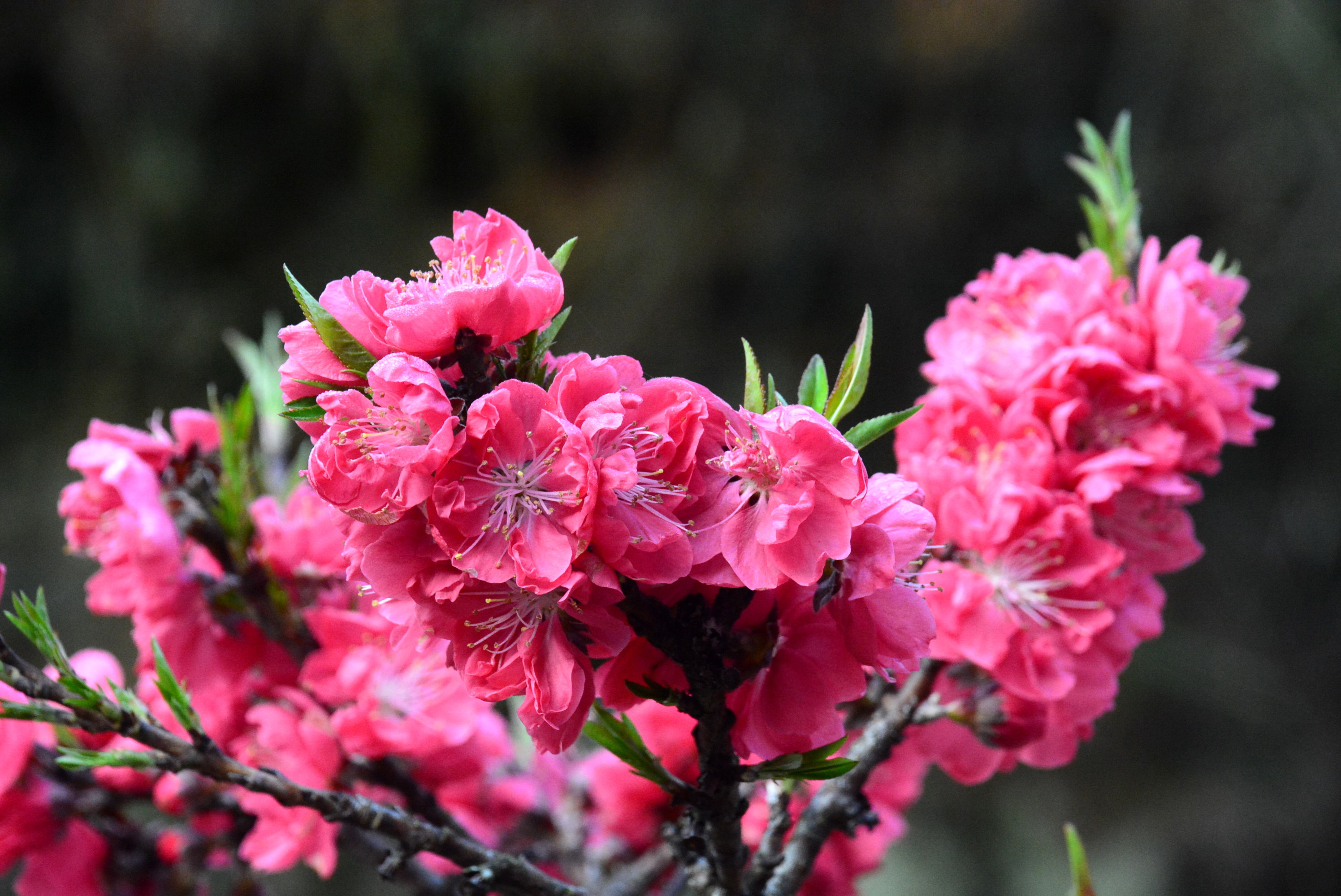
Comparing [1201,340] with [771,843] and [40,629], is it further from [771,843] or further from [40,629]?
[40,629]

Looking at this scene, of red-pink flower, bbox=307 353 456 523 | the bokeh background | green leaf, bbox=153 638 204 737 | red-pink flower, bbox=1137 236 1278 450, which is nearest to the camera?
→ red-pink flower, bbox=307 353 456 523

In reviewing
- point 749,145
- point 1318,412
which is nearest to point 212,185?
point 749,145

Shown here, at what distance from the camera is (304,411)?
0.30 meters

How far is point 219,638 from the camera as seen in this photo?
522 millimetres

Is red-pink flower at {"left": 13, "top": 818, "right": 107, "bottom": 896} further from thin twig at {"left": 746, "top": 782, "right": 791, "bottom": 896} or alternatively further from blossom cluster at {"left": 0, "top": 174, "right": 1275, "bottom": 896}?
thin twig at {"left": 746, "top": 782, "right": 791, "bottom": 896}

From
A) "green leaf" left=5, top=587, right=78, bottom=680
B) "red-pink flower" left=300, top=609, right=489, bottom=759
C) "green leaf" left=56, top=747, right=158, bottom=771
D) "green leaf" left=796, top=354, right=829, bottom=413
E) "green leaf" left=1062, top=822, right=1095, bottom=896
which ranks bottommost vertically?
"green leaf" left=1062, top=822, right=1095, bottom=896

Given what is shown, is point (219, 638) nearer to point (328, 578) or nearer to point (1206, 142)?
point (328, 578)

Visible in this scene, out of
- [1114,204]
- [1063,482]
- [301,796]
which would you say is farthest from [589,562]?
[1114,204]

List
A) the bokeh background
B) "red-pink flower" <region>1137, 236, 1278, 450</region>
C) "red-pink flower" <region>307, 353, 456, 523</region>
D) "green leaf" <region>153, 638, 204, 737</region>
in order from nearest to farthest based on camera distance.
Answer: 1. "red-pink flower" <region>307, 353, 456, 523</region>
2. "green leaf" <region>153, 638, 204, 737</region>
3. "red-pink flower" <region>1137, 236, 1278, 450</region>
4. the bokeh background

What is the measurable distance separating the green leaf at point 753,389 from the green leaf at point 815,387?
2cm

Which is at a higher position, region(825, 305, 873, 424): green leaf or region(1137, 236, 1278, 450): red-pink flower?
region(825, 305, 873, 424): green leaf

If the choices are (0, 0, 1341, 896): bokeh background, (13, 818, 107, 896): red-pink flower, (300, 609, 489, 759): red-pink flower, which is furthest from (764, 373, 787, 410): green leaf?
(0, 0, 1341, 896): bokeh background

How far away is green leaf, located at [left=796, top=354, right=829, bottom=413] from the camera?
13.7 inches

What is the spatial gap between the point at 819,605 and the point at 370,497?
136 millimetres
